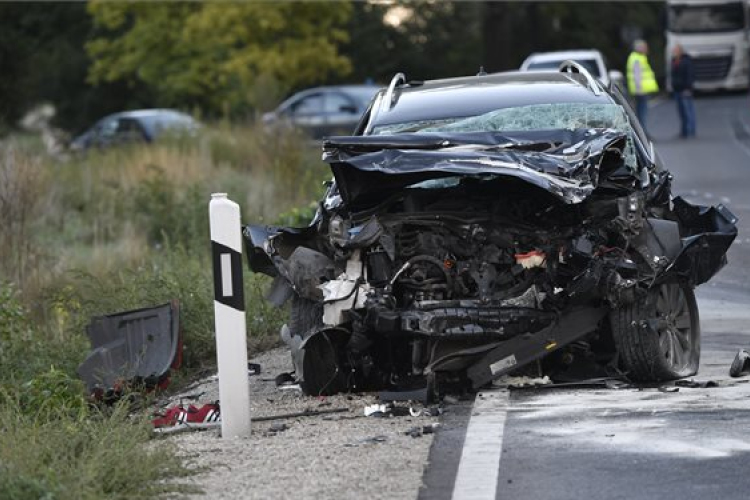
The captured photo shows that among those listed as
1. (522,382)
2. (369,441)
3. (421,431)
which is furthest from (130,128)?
(369,441)

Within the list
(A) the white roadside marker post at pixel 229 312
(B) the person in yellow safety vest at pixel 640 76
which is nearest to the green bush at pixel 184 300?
(A) the white roadside marker post at pixel 229 312

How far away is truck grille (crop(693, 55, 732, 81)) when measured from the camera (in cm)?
4678

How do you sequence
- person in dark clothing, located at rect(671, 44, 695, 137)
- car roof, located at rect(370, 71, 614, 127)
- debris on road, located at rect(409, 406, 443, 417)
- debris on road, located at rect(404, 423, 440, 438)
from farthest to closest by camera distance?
person in dark clothing, located at rect(671, 44, 695, 137) < car roof, located at rect(370, 71, 614, 127) < debris on road, located at rect(409, 406, 443, 417) < debris on road, located at rect(404, 423, 440, 438)

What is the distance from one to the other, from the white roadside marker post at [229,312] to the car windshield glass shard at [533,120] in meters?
2.45

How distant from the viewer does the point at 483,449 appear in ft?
24.9

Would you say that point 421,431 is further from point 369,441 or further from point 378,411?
point 378,411

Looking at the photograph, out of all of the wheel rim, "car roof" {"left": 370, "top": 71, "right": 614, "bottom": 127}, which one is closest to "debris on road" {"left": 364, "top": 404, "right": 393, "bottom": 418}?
the wheel rim

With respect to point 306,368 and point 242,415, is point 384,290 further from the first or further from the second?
point 242,415

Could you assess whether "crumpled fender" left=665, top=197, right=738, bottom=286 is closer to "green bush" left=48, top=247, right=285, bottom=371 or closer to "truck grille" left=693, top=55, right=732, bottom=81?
"green bush" left=48, top=247, right=285, bottom=371

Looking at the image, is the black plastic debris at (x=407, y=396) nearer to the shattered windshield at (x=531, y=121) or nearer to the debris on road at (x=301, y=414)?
the debris on road at (x=301, y=414)

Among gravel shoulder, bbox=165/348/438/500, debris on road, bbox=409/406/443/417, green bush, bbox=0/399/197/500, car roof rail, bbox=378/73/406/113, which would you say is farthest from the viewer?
car roof rail, bbox=378/73/406/113

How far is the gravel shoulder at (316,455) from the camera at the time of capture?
694cm

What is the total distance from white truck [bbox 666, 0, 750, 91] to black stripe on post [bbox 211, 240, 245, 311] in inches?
1563

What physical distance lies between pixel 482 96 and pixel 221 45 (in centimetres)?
3210
